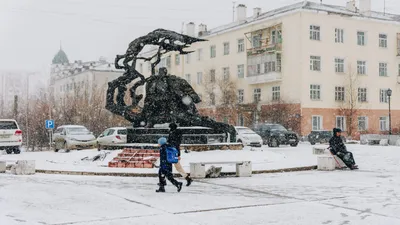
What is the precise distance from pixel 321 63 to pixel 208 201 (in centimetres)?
3980

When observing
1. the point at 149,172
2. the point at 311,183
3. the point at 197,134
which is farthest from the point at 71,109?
the point at 311,183

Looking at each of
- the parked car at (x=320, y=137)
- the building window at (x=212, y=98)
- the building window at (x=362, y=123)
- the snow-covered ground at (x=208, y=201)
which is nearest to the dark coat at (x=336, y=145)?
the snow-covered ground at (x=208, y=201)

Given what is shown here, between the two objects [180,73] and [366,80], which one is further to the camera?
[180,73]

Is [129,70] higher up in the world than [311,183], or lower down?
higher up

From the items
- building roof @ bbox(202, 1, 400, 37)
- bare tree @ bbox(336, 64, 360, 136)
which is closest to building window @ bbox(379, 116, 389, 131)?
bare tree @ bbox(336, 64, 360, 136)

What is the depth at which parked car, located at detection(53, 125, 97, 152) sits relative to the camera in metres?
29.1

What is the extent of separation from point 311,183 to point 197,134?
23.2 feet

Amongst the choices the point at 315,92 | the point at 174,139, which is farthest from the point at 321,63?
the point at 174,139

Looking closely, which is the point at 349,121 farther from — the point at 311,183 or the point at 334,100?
the point at 311,183

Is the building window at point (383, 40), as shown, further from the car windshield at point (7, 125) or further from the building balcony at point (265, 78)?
the car windshield at point (7, 125)

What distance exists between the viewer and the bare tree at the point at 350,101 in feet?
162

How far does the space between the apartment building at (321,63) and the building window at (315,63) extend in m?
0.04

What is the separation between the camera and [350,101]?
4994cm

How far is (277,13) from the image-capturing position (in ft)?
163
